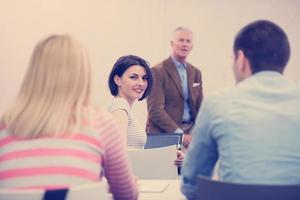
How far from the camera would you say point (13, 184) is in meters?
1.55

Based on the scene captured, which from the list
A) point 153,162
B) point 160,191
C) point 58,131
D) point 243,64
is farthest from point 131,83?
point 58,131

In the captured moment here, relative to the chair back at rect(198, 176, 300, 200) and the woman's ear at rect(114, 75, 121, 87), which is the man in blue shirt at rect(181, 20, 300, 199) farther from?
the woman's ear at rect(114, 75, 121, 87)

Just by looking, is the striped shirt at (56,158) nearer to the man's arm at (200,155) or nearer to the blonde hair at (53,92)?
the blonde hair at (53,92)

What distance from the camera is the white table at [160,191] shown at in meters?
2.01

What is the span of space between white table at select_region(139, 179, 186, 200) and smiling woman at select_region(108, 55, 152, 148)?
81 centimetres

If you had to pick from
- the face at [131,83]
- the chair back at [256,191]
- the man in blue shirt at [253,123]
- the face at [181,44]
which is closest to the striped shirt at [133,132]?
the face at [131,83]

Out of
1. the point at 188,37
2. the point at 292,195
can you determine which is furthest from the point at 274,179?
the point at 188,37

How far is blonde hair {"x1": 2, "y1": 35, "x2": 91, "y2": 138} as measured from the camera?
1569 mm

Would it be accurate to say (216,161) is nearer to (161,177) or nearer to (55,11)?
(161,177)

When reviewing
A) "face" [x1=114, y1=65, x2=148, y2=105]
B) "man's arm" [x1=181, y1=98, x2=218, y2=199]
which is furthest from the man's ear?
"face" [x1=114, y1=65, x2=148, y2=105]

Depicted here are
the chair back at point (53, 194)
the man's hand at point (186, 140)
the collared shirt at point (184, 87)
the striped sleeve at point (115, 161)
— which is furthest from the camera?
the collared shirt at point (184, 87)

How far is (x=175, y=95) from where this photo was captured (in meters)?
4.79

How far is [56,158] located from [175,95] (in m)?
3.29

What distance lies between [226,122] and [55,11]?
4143 mm
